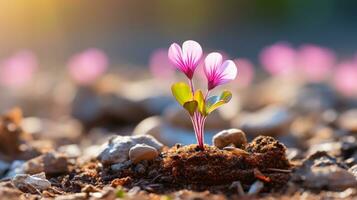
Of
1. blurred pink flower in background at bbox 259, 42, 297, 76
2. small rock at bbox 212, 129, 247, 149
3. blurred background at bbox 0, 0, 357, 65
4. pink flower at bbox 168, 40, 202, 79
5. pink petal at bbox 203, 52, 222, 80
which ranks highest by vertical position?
blurred background at bbox 0, 0, 357, 65

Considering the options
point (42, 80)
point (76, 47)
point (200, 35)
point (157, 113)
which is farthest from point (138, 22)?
point (157, 113)

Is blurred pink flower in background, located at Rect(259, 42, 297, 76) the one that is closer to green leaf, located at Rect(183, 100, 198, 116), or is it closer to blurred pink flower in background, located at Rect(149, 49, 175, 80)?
blurred pink flower in background, located at Rect(149, 49, 175, 80)

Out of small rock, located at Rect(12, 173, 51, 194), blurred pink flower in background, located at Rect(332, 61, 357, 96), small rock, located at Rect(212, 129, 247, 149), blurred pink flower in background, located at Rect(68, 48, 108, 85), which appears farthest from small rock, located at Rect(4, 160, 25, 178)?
blurred pink flower in background, located at Rect(332, 61, 357, 96)

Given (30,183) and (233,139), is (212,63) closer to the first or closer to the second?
(233,139)

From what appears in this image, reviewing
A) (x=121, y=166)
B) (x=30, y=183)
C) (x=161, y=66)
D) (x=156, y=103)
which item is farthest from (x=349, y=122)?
(x=30, y=183)

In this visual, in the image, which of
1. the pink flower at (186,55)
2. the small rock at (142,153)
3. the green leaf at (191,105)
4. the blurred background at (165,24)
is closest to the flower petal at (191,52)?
the pink flower at (186,55)

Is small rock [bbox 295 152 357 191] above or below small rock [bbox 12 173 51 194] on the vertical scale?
below

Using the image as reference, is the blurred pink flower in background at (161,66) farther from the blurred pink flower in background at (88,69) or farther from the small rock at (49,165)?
the small rock at (49,165)
